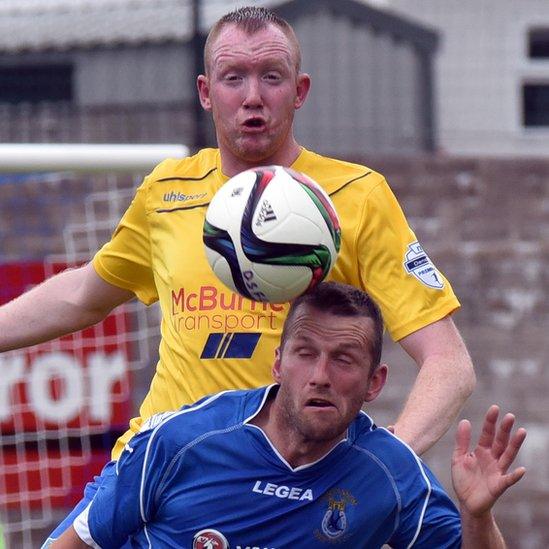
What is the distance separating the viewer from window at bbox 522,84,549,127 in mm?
14133

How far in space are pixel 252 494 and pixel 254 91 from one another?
3.52ft

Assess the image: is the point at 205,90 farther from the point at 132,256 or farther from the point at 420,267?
the point at 420,267

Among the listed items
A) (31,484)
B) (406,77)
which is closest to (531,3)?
(406,77)

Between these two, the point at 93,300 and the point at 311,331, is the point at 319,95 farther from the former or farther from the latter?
the point at 311,331

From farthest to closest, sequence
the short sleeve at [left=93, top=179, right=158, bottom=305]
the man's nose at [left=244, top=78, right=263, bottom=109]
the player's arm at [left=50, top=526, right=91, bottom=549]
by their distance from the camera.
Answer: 1. the short sleeve at [left=93, top=179, right=158, bottom=305]
2. the man's nose at [left=244, top=78, right=263, bottom=109]
3. the player's arm at [left=50, top=526, right=91, bottom=549]

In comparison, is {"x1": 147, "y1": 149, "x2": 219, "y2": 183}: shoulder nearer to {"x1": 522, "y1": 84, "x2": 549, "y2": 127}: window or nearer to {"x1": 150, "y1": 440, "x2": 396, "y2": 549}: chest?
{"x1": 150, "y1": 440, "x2": 396, "y2": 549}: chest

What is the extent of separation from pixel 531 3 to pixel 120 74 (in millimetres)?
5224

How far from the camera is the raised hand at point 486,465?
11.9 ft

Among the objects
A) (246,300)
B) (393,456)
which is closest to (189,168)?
(246,300)

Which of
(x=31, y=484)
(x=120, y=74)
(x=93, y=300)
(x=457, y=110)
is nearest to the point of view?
(x=93, y=300)

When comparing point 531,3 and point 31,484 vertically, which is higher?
point 531,3

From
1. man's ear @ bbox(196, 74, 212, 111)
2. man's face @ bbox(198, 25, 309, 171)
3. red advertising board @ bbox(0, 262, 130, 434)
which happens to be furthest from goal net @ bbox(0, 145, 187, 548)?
man's face @ bbox(198, 25, 309, 171)

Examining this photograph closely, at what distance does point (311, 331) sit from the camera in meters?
3.68

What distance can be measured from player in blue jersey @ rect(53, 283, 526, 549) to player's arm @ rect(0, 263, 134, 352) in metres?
0.92
